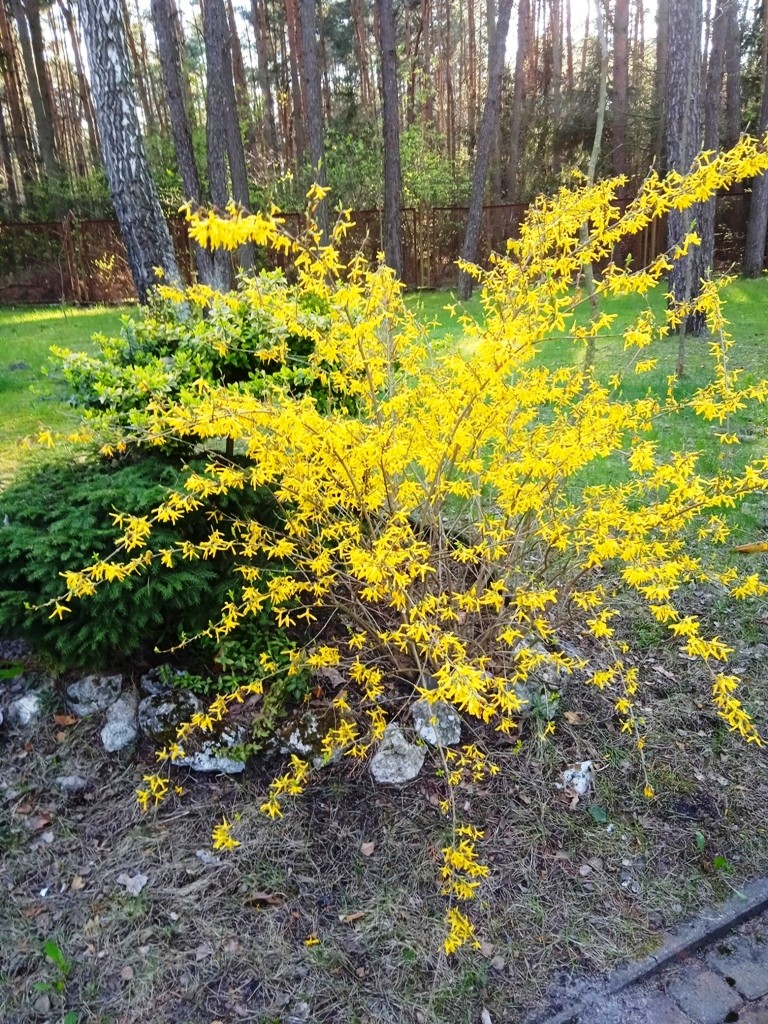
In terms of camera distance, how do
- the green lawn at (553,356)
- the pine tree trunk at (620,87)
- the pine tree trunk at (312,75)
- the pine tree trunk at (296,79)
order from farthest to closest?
1. the pine tree trunk at (620,87)
2. the pine tree trunk at (296,79)
3. the pine tree trunk at (312,75)
4. the green lawn at (553,356)

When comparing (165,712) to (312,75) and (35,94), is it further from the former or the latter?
(35,94)

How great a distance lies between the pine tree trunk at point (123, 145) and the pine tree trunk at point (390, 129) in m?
5.91

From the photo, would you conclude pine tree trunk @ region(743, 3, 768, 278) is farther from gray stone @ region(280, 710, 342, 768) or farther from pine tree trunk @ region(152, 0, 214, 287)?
gray stone @ region(280, 710, 342, 768)

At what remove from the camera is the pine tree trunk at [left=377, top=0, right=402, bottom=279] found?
12227mm

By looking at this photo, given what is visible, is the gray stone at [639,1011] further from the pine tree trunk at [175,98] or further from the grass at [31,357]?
the pine tree trunk at [175,98]

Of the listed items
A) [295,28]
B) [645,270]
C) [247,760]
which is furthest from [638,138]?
[247,760]

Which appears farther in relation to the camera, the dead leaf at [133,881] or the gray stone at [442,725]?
the gray stone at [442,725]

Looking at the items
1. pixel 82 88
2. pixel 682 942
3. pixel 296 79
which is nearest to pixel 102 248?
pixel 296 79

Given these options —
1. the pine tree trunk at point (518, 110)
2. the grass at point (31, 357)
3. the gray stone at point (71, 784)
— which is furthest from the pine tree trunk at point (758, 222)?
the gray stone at point (71, 784)

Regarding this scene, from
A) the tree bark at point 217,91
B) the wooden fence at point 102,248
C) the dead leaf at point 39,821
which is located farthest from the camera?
the wooden fence at point 102,248

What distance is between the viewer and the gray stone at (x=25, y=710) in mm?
2750

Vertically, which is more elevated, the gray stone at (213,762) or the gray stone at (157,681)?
the gray stone at (157,681)

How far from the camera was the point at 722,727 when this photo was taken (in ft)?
9.39

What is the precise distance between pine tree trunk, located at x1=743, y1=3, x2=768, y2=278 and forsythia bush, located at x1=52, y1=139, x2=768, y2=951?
12686 millimetres
